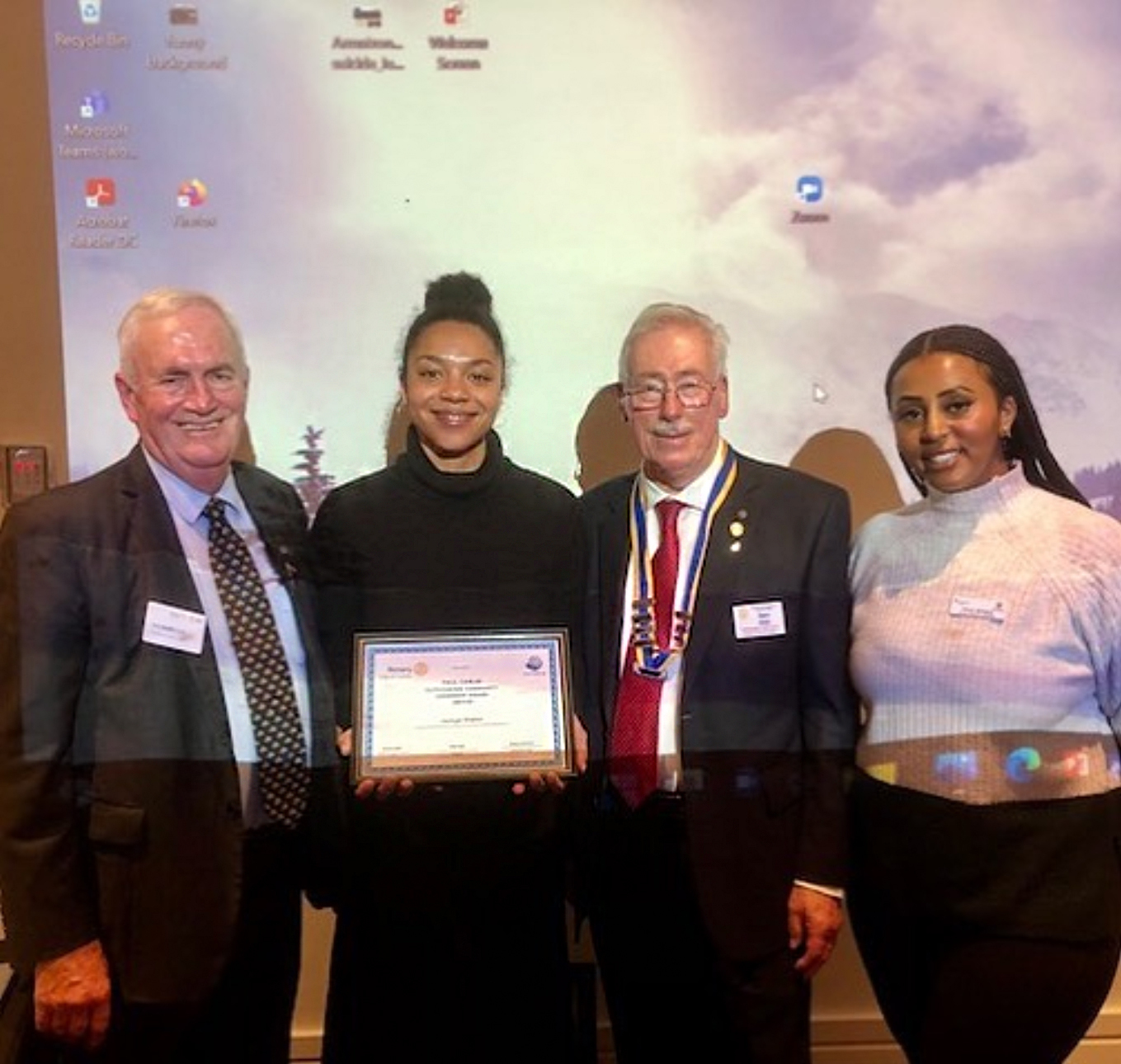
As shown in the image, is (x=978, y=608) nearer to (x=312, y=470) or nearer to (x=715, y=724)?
(x=715, y=724)

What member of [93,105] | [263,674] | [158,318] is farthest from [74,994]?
[93,105]

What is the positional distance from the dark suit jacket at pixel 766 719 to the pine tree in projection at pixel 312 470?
85 centimetres

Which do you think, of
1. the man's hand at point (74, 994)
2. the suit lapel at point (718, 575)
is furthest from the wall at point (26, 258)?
the suit lapel at point (718, 575)

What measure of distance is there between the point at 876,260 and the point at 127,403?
165cm

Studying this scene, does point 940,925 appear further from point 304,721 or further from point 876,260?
point 876,260

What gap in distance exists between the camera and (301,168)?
2357mm

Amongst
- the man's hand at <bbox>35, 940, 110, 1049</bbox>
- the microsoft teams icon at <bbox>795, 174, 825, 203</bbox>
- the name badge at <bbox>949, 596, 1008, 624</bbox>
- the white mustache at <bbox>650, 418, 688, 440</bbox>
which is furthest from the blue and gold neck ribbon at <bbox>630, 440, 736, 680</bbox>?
the man's hand at <bbox>35, 940, 110, 1049</bbox>

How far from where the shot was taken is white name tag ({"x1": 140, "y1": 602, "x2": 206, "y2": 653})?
6.05 feet

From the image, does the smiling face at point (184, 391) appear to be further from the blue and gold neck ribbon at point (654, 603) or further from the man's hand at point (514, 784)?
the blue and gold neck ribbon at point (654, 603)

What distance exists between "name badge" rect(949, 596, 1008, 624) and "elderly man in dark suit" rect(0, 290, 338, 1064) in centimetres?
115

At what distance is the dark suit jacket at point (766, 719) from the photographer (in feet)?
6.45

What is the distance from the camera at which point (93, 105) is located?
2.29m

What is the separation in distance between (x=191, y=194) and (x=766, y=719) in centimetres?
164

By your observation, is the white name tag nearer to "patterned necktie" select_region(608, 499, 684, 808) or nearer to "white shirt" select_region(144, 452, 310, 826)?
"white shirt" select_region(144, 452, 310, 826)
